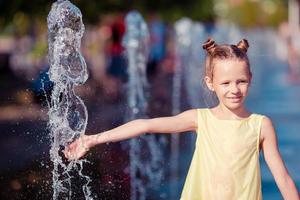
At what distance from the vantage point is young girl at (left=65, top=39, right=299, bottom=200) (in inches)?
133

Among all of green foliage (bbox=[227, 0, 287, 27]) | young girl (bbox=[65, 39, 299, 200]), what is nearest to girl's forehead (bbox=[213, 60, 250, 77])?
young girl (bbox=[65, 39, 299, 200])

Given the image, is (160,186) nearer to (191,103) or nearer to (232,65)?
(232,65)

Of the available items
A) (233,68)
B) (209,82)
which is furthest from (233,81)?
(209,82)

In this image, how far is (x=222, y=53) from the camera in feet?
11.4

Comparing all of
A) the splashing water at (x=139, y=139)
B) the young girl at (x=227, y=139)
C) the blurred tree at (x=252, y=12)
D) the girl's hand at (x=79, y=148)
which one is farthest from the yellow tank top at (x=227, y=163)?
the blurred tree at (x=252, y=12)

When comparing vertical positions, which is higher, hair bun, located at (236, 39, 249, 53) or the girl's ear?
hair bun, located at (236, 39, 249, 53)

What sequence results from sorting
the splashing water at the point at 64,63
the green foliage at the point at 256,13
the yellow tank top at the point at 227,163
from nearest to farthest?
the yellow tank top at the point at 227,163 → the splashing water at the point at 64,63 → the green foliage at the point at 256,13

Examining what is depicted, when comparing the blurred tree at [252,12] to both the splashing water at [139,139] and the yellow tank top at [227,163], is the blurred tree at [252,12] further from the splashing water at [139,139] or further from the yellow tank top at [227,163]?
the yellow tank top at [227,163]

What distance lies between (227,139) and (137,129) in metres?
0.37

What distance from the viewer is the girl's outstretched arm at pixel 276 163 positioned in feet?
11.2

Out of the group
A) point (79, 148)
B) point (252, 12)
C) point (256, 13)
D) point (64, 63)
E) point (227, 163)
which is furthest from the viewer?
point (256, 13)

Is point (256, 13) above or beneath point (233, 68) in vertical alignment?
above

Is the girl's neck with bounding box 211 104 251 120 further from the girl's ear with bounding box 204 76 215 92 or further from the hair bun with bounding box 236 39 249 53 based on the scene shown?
the hair bun with bounding box 236 39 249 53

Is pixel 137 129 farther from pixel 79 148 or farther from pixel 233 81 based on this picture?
pixel 233 81
